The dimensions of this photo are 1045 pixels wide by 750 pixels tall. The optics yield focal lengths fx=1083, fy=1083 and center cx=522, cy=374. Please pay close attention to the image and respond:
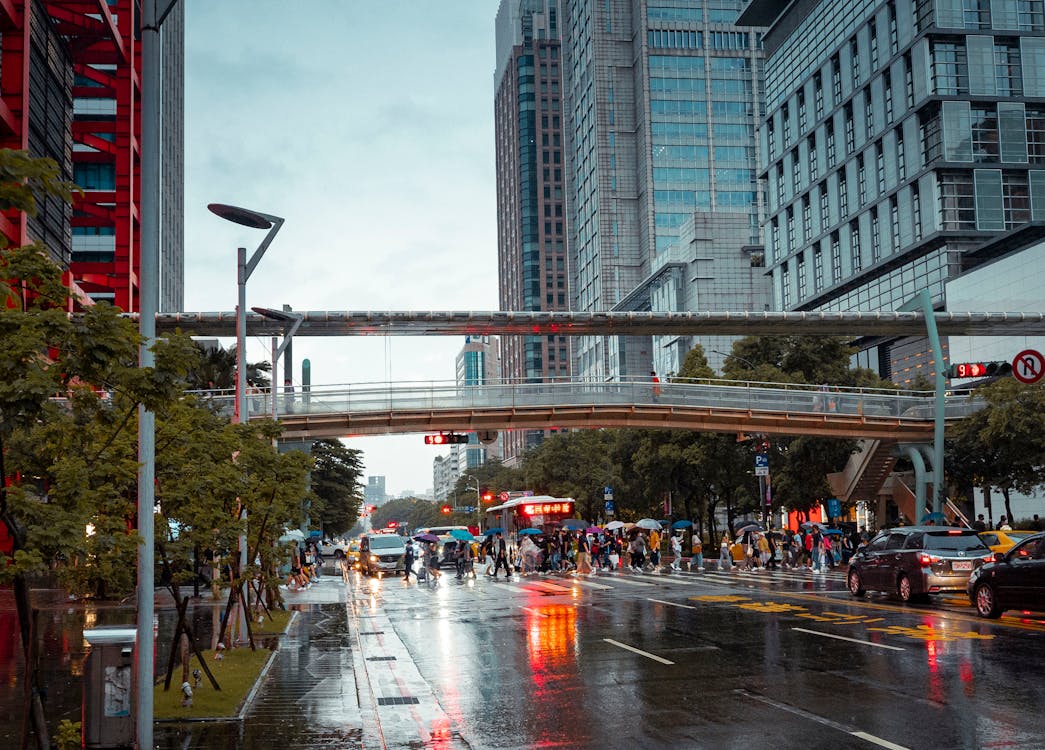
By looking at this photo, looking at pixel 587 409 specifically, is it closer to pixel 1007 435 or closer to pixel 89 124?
pixel 1007 435

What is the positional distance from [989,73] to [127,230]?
6499 centimetres

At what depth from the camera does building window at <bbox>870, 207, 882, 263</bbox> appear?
295ft

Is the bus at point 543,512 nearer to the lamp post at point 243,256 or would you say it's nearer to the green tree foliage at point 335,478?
the green tree foliage at point 335,478

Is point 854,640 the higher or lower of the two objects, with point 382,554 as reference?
higher

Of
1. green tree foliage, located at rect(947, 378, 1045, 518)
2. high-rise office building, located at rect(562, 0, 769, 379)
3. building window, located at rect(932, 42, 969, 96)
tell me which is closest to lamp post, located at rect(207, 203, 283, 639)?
green tree foliage, located at rect(947, 378, 1045, 518)

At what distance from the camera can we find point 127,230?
64375 millimetres

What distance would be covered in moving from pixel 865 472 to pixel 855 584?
2518 centimetres

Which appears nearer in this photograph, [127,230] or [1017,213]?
[127,230]

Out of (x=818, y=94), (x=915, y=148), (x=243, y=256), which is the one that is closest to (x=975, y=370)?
(x=243, y=256)

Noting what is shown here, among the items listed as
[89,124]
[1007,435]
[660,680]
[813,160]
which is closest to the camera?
[660,680]

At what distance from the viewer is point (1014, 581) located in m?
20.3

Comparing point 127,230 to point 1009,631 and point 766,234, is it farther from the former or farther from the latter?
point 766,234

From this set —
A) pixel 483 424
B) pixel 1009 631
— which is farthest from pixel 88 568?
pixel 483 424

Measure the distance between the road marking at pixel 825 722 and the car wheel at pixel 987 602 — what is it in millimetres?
9879
